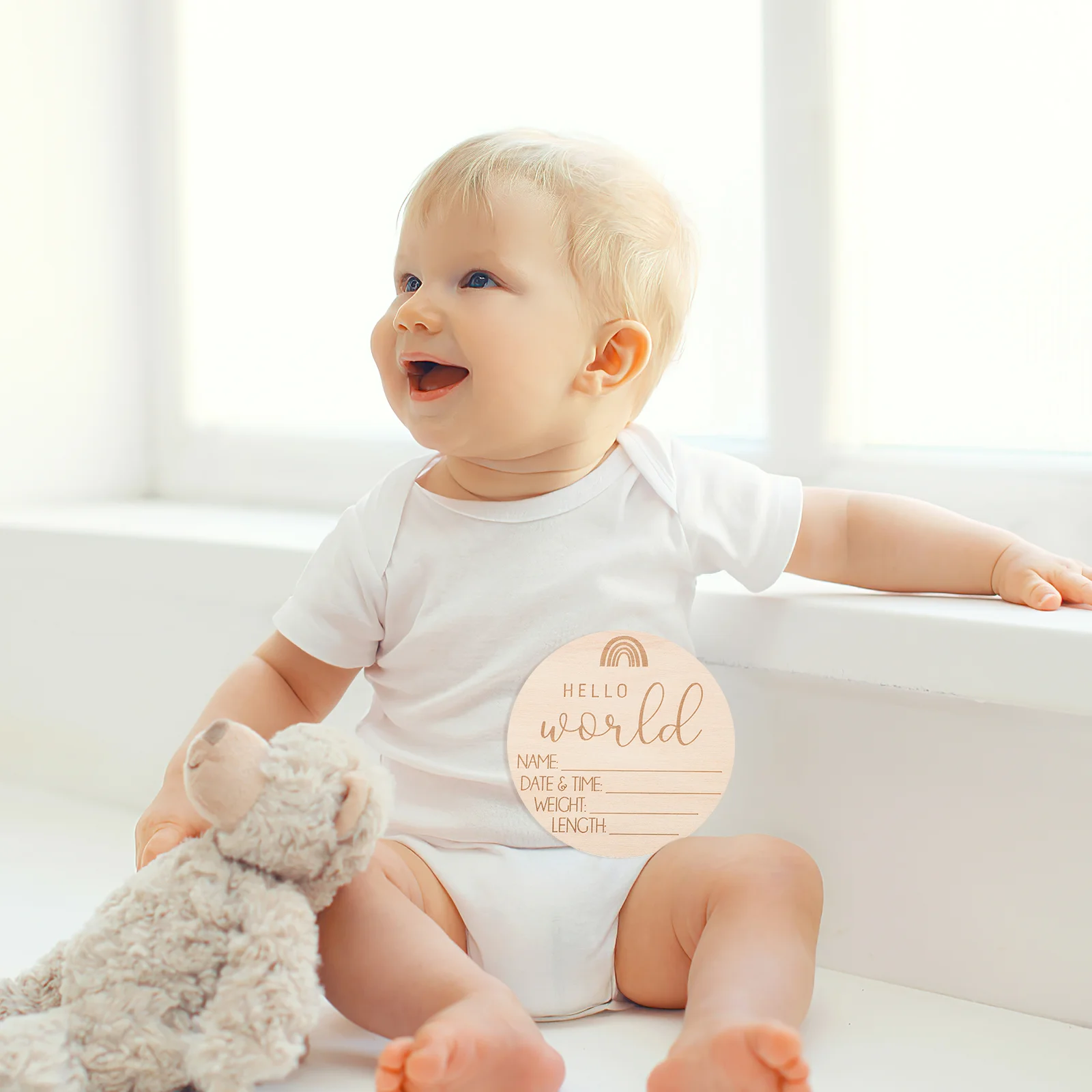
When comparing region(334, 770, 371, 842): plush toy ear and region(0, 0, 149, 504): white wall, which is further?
region(0, 0, 149, 504): white wall

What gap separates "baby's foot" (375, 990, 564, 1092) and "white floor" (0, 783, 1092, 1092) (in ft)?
0.16

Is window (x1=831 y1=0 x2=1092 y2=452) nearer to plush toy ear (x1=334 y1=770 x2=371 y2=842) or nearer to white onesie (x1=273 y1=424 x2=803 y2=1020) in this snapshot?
white onesie (x1=273 y1=424 x2=803 y2=1020)

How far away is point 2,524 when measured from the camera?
3.90 feet

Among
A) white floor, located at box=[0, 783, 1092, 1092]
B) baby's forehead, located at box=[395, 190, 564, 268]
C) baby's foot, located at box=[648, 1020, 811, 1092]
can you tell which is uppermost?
baby's forehead, located at box=[395, 190, 564, 268]

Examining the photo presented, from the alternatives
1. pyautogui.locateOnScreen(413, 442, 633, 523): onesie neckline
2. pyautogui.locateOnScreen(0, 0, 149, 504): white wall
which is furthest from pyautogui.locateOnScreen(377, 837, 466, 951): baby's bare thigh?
pyautogui.locateOnScreen(0, 0, 149, 504): white wall

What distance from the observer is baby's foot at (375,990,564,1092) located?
0.54 meters

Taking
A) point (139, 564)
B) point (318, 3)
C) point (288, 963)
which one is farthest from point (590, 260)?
point (318, 3)

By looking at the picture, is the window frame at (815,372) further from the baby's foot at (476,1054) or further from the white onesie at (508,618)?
the baby's foot at (476,1054)

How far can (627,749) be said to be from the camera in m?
0.65

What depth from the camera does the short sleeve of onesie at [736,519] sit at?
762 mm

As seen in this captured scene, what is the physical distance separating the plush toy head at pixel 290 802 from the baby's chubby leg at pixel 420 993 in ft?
0.11

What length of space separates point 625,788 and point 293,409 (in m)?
0.76

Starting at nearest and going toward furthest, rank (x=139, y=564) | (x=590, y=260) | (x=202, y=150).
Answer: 1. (x=590, y=260)
2. (x=139, y=564)
3. (x=202, y=150)

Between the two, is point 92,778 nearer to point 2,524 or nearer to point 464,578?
point 2,524
